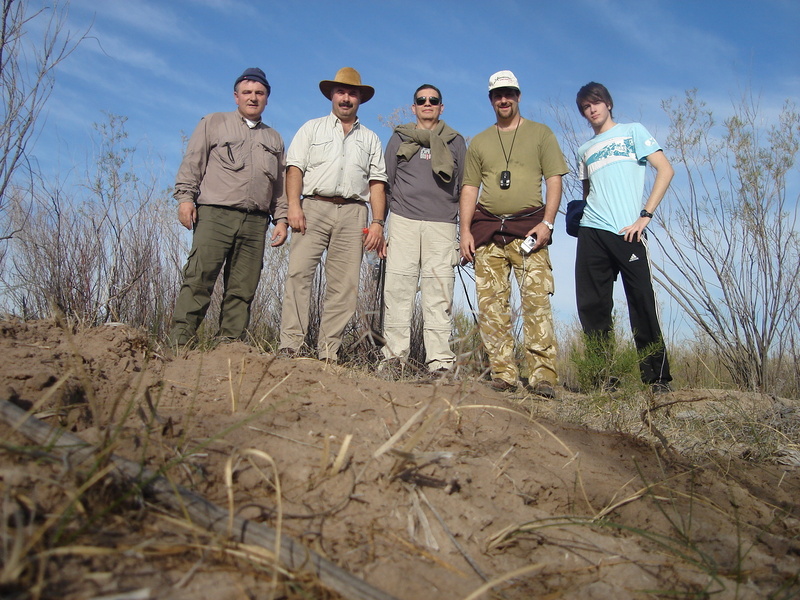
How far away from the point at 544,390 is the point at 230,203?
2.63 metres

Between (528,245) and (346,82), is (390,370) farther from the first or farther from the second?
(346,82)

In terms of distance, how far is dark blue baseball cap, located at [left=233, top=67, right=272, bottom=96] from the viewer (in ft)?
15.7

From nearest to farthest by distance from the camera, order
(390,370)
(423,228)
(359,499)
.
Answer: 1. (359,499)
2. (390,370)
3. (423,228)

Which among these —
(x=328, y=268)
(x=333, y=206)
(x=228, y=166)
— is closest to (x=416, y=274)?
(x=328, y=268)

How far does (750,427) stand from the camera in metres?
3.56

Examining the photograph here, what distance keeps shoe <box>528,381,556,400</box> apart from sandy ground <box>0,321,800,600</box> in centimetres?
126

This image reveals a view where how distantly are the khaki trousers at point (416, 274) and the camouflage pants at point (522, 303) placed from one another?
28cm

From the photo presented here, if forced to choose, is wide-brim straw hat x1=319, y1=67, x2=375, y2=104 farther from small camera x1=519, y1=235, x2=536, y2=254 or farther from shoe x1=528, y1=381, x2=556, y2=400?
shoe x1=528, y1=381, x2=556, y2=400

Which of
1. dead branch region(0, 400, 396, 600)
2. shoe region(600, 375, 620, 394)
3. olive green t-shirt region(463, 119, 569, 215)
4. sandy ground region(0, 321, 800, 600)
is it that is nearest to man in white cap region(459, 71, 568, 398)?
olive green t-shirt region(463, 119, 569, 215)

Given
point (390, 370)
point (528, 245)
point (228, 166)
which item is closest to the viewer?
point (390, 370)

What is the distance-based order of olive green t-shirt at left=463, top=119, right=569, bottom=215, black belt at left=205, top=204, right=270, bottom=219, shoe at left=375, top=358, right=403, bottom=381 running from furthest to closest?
black belt at left=205, top=204, right=270, bottom=219 → olive green t-shirt at left=463, top=119, right=569, bottom=215 → shoe at left=375, top=358, right=403, bottom=381

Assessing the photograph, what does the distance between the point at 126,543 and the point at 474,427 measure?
1.50 metres

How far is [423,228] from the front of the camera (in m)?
4.75

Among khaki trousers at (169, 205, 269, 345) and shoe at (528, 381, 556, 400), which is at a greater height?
khaki trousers at (169, 205, 269, 345)
